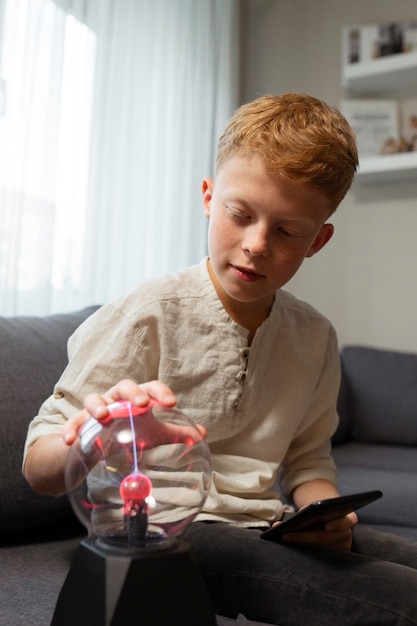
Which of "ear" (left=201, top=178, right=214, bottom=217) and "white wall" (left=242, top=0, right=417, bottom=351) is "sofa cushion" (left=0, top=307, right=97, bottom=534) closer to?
"ear" (left=201, top=178, right=214, bottom=217)

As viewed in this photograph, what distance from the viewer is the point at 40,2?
2.03 metres

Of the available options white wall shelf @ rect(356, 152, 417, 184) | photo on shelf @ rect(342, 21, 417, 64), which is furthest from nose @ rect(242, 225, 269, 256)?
photo on shelf @ rect(342, 21, 417, 64)

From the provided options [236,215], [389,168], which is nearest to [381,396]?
[389,168]

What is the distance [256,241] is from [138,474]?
42 cm

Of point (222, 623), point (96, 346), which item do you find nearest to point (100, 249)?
point (96, 346)

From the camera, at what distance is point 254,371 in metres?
1.18

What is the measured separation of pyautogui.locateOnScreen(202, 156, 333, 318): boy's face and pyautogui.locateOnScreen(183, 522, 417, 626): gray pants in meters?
0.37

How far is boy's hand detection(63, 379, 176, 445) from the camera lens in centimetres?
72

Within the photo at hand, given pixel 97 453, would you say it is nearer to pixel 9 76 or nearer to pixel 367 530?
pixel 367 530

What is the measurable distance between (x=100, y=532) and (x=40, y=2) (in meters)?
1.74

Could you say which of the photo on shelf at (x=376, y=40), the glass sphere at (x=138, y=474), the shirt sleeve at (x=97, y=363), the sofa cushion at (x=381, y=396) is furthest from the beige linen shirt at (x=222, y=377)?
the photo on shelf at (x=376, y=40)

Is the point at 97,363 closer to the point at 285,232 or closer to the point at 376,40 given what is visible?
the point at 285,232

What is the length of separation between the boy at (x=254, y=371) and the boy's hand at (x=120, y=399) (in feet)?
0.37

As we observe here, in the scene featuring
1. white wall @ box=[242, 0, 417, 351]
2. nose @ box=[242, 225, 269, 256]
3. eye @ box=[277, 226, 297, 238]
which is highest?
white wall @ box=[242, 0, 417, 351]
